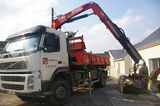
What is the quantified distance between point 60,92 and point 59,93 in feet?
0.21

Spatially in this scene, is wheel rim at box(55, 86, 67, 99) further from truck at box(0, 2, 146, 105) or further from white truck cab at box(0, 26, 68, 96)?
white truck cab at box(0, 26, 68, 96)

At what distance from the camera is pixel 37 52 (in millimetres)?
4629

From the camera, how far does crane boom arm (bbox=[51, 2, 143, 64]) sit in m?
8.34

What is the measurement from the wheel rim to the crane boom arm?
4387mm

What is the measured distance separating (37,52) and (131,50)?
20.7 feet

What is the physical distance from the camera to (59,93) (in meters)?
5.18

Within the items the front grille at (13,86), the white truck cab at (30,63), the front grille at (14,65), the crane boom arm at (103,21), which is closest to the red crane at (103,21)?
the crane boom arm at (103,21)

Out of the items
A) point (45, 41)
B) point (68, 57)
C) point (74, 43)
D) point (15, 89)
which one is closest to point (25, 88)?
point (15, 89)

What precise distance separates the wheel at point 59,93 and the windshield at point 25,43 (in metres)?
1.60

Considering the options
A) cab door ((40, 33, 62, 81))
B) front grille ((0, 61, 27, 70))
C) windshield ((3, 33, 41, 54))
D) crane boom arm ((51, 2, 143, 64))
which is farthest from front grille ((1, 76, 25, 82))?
crane boom arm ((51, 2, 143, 64))

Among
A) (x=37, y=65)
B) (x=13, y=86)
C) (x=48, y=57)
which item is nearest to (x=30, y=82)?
(x=37, y=65)

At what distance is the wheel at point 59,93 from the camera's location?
Result: 4996 mm

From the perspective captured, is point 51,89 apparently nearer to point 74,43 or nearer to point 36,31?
point 36,31

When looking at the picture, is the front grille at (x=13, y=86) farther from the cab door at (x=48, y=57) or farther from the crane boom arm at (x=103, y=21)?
the crane boom arm at (x=103, y=21)
